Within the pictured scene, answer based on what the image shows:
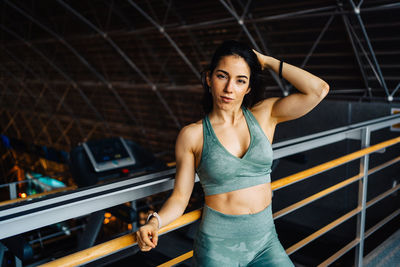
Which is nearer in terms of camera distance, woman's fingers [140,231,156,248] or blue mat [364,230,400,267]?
woman's fingers [140,231,156,248]

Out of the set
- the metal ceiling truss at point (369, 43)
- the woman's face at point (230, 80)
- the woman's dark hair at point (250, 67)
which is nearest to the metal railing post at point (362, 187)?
the woman's dark hair at point (250, 67)

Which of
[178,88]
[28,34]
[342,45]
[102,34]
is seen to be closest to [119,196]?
[342,45]

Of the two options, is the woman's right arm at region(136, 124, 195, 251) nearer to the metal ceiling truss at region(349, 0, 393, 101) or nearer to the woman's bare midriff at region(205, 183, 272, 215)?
the woman's bare midriff at region(205, 183, 272, 215)

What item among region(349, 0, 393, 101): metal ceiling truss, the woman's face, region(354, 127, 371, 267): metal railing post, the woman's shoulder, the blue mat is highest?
region(349, 0, 393, 101): metal ceiling truss

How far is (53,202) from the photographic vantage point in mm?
1156

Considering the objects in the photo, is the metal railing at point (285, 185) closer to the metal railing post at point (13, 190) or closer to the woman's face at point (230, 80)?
the woman's face at point (230, 80)

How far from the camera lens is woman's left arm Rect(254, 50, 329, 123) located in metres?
1.52

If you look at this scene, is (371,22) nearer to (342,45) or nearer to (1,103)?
(342,45)

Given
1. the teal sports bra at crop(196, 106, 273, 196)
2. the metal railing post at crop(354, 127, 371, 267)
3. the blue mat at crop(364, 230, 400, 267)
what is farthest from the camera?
the blue mat at crop(364, 230, 400, 267)

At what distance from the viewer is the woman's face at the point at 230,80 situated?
54.3 inches

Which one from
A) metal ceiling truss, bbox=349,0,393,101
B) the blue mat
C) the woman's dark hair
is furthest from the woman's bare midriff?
metal ceiling truss, bbox=349,0,393,101

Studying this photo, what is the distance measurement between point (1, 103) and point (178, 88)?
1621 cm

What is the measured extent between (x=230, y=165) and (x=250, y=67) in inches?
15.5

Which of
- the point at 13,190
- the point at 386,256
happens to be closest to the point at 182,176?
the point at 386,256
